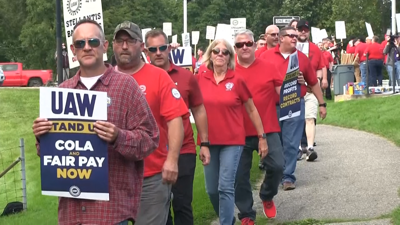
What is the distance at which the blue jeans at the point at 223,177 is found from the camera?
7344mm

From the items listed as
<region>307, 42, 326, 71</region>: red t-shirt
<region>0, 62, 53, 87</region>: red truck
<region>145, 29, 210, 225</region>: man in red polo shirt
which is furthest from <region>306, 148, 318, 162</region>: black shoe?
<region>0, 62, 53, 87</region>: red truck

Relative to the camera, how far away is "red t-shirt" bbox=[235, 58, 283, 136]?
26.9 ft

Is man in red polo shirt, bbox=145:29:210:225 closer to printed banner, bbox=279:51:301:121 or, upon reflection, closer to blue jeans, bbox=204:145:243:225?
blue jeans, bbox=204:145:243:225

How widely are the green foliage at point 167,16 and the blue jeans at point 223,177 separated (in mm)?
45628

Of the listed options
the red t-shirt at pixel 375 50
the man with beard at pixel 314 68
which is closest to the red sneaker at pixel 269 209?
the man with beard at pixel 314 68

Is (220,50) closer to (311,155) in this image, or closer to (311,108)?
(311,108)

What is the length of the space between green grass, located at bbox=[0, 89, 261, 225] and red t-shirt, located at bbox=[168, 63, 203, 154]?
174cm

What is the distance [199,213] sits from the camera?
345 inches

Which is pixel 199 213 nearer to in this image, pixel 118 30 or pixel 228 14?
pixel 118 30

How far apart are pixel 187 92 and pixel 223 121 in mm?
816

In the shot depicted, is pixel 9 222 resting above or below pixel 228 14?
below

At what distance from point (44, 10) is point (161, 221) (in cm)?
5517

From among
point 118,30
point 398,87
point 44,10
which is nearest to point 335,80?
point 398,87

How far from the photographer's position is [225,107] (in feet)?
24.4
